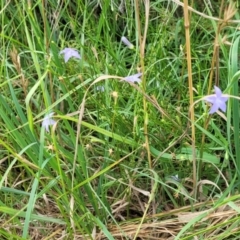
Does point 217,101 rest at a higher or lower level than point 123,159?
higher

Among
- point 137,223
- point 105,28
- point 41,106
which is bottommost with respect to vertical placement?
point 137,223

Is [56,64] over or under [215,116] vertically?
over

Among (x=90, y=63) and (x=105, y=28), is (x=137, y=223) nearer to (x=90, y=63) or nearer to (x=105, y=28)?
(x=90, y=63)

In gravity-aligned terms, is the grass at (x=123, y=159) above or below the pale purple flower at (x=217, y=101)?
below

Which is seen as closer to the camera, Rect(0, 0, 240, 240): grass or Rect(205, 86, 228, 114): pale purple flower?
Rect(205, 86, 228, 114): pale purple flower

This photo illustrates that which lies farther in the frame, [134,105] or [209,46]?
[209,46]

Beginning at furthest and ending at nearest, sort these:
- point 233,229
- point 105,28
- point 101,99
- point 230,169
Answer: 1. point 105,28
2. point 101,99
3. point 230,169
4. point 233,229

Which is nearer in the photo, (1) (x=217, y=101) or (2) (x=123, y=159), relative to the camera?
(1) (x=217, y=101)

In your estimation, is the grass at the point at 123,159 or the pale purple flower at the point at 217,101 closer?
the pale purple flower at the point at 217,101

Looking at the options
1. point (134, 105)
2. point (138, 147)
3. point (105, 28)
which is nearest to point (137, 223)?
point (138, 147)

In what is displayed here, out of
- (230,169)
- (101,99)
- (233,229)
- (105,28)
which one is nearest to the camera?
(233,229)

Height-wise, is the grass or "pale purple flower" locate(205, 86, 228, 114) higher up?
"pale purple flower" locate(205, 86, 228, 114)
